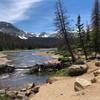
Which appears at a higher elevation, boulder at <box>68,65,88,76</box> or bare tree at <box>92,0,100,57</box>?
bare tree at <box>92,0,100,57</box>

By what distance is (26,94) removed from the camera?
25594 mm

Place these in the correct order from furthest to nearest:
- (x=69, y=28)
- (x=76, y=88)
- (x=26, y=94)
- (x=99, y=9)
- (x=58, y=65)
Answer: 1. (x=99, y=9)
2. (x=69, y=28)
3. (x=58, y=65)
4. (x=26, y=94)
5. (x=76, y=88)

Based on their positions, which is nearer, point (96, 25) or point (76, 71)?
point (76, 71)

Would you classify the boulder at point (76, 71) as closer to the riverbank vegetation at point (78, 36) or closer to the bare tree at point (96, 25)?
the riverbank vegetation at point (78, 36)

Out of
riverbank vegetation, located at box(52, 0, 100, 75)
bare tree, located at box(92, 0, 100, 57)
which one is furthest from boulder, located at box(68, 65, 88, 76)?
bare tree, located at box(92, 0, 100, 57)

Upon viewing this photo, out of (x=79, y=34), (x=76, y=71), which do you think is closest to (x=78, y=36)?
(x=79, y=34)

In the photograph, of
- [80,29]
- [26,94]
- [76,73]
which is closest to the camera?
[26,94]

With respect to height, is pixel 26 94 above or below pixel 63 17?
below

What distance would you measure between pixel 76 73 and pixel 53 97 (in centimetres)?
1151

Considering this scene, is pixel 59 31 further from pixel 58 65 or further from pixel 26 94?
pixel 26 94

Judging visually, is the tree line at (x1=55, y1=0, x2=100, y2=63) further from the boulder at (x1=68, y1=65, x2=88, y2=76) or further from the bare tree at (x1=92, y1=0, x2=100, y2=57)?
the boulder at (x1=68, y1=65, x2=88, y2=76)

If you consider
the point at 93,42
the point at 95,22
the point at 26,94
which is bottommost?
the point at 26,94

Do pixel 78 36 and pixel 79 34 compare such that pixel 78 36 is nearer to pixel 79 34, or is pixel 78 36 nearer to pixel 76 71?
pixel 79 34

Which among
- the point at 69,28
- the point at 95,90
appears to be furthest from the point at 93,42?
the point at 95,90
